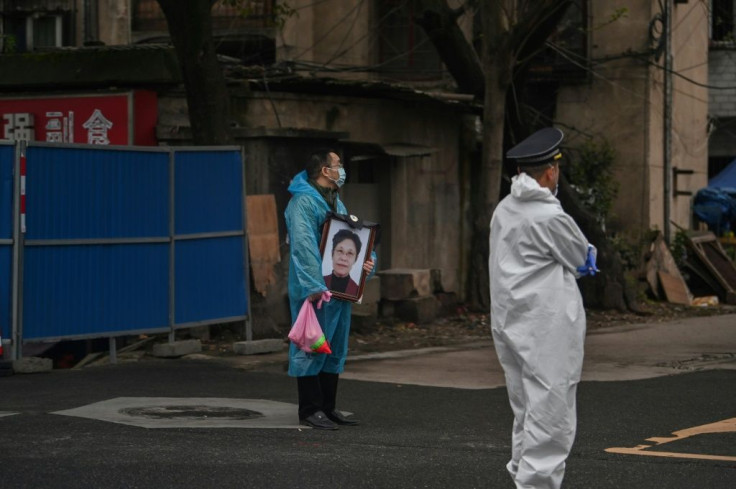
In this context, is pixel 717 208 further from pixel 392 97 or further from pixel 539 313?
pixel 539 313

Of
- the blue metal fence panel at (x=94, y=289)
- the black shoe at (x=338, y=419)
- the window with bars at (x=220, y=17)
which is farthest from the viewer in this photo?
the window with bars at (x=220, y=17)

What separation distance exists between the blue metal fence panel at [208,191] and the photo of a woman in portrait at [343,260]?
4.34 meters

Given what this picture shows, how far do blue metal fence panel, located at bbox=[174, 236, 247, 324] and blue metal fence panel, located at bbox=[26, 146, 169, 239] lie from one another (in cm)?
44

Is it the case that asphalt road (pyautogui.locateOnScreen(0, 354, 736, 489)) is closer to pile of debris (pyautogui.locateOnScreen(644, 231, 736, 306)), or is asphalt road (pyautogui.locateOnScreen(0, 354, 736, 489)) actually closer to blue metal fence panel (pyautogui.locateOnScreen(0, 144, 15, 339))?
blue metal fence panel (pyautogui.locateOnScreen(0, 144, 15, 339))

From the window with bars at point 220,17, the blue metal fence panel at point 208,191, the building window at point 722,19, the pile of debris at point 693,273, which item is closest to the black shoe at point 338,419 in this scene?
the blue metal fence panel at point 208,191

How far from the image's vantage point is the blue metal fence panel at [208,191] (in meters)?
13.1

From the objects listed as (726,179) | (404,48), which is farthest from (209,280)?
(726,179)

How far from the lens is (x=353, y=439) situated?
8219 mm

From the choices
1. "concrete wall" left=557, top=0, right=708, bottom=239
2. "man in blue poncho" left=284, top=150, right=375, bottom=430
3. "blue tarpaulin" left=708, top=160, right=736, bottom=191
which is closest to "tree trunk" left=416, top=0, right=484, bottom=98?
"concrete wall" left=557, top=0, right=708, bottom=239

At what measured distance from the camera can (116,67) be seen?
16.1m

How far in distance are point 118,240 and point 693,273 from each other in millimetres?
13539

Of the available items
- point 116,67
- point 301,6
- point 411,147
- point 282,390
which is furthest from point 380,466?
point 301,6

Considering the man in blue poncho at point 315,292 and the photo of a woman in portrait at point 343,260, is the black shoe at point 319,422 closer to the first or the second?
the man in blue poncho at point 315,292

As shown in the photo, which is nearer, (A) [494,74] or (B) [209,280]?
(B) [209,280]
